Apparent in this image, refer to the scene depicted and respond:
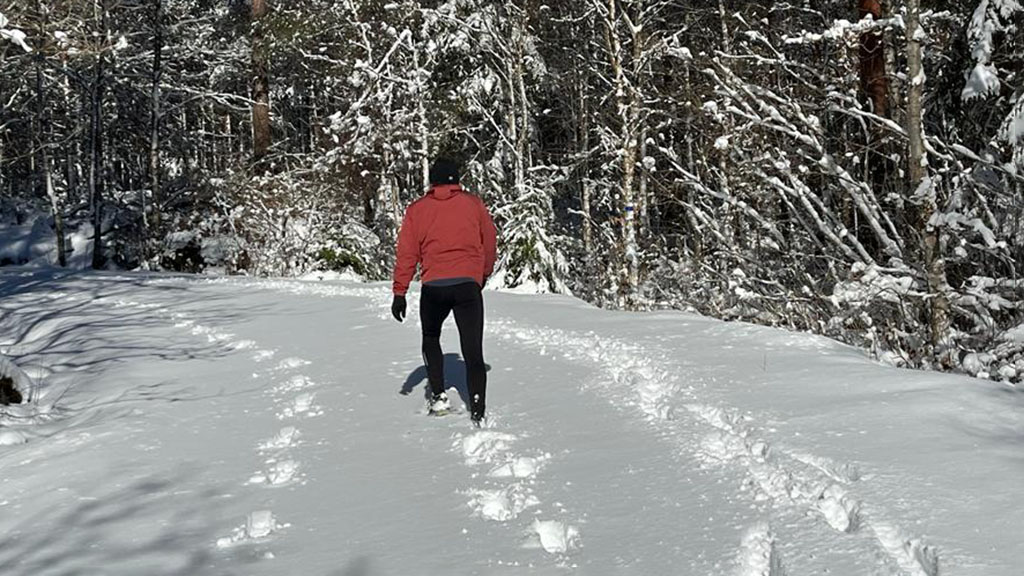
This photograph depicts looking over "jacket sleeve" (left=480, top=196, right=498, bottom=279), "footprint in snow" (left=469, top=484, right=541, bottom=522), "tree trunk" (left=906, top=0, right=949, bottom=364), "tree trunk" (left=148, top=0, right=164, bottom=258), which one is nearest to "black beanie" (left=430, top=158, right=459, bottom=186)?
"jacket sleeve" (left=480, top=196, right=498, bottom=279)

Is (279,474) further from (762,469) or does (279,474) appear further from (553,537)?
(762,469)

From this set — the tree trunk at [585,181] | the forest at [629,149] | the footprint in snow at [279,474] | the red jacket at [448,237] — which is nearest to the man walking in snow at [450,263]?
the red jacket at [448,237]

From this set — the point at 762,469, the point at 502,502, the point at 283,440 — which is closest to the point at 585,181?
the point at 283,440

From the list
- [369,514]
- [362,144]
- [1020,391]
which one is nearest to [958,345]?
[1020,391]

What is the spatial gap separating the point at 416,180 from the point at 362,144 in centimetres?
648

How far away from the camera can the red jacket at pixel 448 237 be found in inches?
225

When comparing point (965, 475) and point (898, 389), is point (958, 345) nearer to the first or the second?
point (898, 389)

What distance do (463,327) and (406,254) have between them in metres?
0.68

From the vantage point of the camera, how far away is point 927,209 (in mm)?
7258

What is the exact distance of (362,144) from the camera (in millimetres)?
21234

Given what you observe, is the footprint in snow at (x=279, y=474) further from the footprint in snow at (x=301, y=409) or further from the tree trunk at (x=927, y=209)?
the tree trunk at (x=927, y=209)

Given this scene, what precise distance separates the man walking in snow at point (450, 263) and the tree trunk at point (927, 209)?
389cm

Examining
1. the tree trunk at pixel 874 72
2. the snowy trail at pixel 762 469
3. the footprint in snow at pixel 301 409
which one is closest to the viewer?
the snowy trail at pixel 762 469

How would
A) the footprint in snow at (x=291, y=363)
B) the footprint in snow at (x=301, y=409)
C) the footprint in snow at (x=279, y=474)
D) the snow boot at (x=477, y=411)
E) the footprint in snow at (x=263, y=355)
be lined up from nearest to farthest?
the footprint in snow at (x=279, y=474) → the snow boot at (x=477, y=411) → the footprint in snow at (x=301, y=409) → the footprint in snow at (x=291, y=363) → the footprint in snow at (x=263, y=355)
